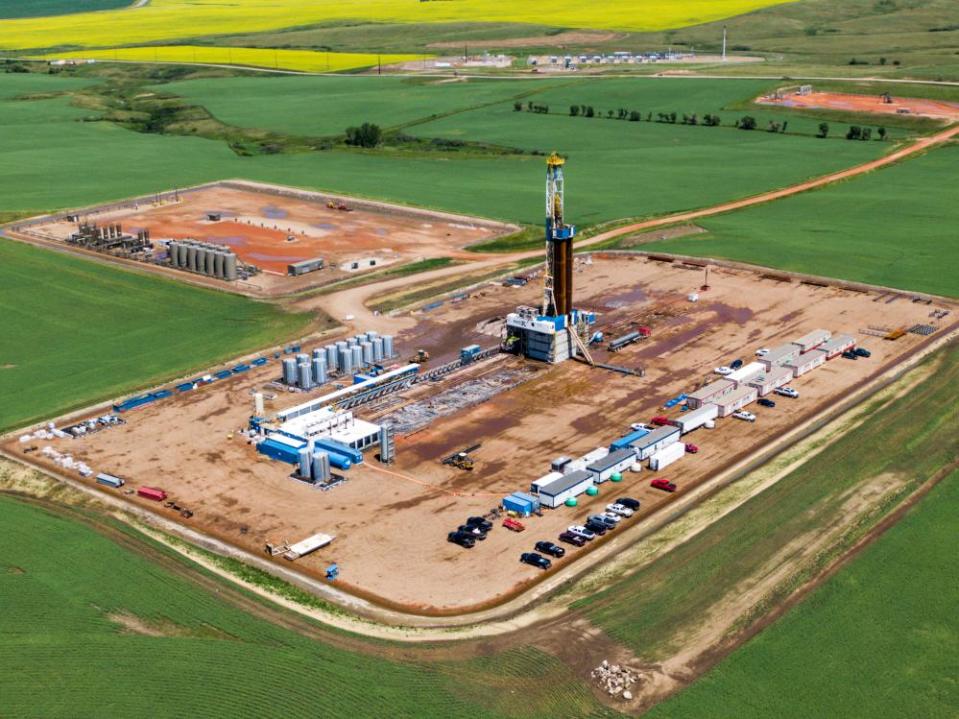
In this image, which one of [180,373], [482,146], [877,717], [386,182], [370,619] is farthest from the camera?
[482,146]

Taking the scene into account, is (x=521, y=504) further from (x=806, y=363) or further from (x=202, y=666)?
(x=806, y=363)

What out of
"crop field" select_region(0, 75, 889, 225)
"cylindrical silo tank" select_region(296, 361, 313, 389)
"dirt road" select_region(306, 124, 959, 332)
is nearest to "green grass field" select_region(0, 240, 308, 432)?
"dirt road" select_region(306, 124, 959, 332)

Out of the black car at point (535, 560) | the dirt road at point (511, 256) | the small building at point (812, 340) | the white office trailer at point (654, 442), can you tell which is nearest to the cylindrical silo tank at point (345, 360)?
the dirt road at point (511, 256)

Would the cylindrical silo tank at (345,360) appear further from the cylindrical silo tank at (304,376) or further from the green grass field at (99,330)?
the green grass field at (99,330)

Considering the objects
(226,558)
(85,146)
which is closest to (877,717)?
(226,558)

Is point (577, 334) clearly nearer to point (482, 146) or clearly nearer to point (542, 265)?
point (542, 265)

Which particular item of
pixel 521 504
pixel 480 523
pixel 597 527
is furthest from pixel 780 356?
pixel 480 523
